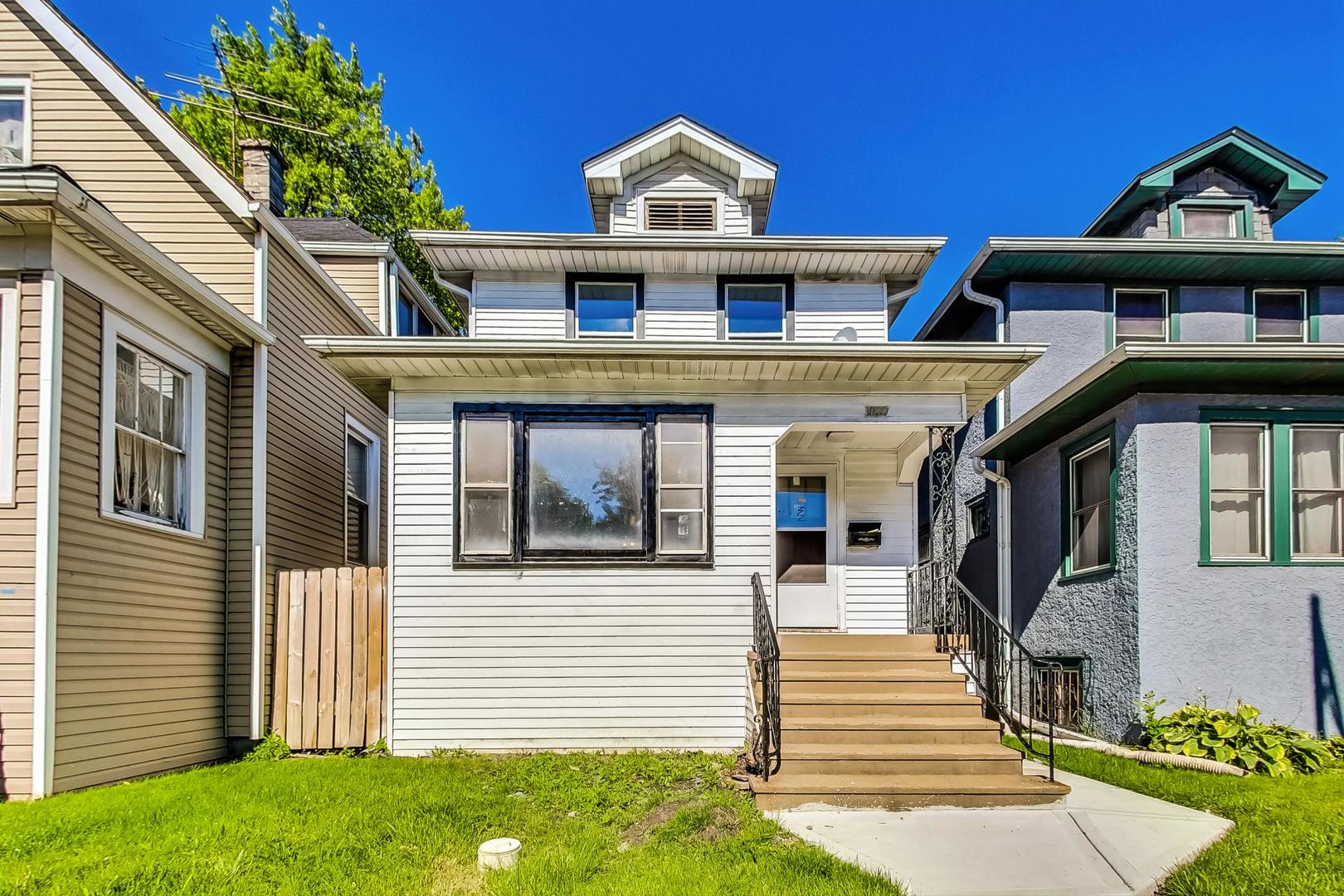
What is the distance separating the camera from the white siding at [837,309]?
10133mm

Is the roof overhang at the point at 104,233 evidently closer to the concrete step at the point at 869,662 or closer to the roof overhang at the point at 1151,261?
the concrete step at the point at 869,662

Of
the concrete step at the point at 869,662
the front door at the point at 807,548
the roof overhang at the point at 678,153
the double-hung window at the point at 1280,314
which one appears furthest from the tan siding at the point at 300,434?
the double-hung window at the point at 1280,314

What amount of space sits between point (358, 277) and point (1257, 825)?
12.3m

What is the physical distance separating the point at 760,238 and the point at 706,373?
3.10 meters

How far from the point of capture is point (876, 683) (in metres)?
6.64

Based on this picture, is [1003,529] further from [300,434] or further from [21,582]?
[21,582]

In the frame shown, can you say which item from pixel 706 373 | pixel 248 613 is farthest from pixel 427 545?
pixel 706 373

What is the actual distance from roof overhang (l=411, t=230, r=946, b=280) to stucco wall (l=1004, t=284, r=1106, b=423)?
208 centimetres

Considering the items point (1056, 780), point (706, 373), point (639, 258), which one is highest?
point (639, 258)

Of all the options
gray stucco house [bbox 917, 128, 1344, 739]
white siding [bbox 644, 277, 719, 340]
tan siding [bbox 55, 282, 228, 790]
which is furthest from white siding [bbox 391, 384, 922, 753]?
gray stucco house [bbox 917, 128, 1344, 739]

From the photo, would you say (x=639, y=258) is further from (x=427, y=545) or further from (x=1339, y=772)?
(x=1339, y=772)

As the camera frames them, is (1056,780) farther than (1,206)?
Yes

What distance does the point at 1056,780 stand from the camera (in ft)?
20.2

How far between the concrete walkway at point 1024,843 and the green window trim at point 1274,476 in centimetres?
299
